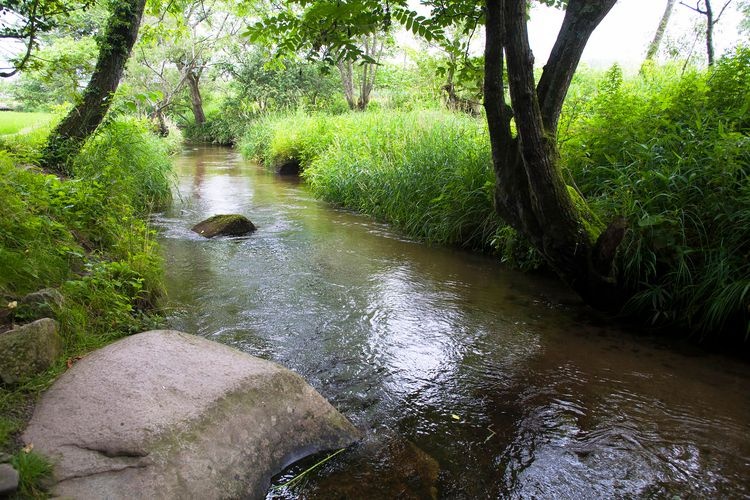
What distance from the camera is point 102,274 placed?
360 cm

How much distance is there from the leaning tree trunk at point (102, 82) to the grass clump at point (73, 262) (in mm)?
1333

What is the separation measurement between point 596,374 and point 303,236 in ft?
16.0

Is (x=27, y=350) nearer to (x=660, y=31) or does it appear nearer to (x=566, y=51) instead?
(x=566, y=51)

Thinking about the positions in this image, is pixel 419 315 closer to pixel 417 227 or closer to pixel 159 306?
pixel 159 306

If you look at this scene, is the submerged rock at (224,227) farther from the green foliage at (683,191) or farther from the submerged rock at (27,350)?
the green foliage at (683,191)

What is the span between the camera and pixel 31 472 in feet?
5.85

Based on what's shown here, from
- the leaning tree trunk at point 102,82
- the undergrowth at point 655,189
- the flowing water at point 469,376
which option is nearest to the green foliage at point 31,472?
the flowing water at point 469,376

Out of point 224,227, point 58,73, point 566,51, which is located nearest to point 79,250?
point 58,73

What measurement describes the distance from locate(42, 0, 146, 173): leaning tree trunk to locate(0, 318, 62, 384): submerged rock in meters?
4.94

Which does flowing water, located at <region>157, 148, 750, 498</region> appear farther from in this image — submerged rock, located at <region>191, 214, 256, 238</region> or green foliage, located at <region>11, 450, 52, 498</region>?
green foliage, located at <region>11, 450, 52, 498</region>

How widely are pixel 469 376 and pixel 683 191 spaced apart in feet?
8.51

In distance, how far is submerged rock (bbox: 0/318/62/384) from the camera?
237 cm

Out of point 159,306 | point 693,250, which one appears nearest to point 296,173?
point 159,306

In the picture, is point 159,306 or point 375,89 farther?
point 375,89
